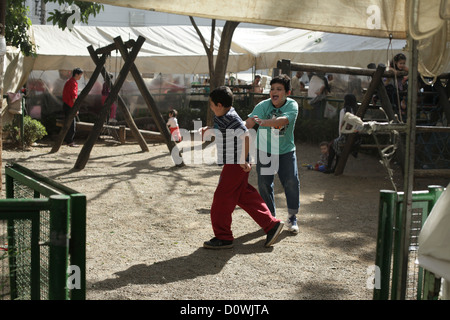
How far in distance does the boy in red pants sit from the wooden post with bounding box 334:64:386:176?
457 centimetres

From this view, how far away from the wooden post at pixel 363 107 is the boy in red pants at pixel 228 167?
457 cm

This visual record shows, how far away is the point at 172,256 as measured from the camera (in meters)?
5.26

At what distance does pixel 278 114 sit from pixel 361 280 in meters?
1.87

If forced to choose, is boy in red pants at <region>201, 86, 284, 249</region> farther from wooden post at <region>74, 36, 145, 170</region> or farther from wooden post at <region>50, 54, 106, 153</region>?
wooden post at <region>50, 54, 106, 153</region>

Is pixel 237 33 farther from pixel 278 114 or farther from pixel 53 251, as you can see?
pixel 53 251

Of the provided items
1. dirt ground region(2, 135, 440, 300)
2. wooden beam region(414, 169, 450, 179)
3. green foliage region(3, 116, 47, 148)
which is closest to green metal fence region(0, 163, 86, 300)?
dirt ground region(2, 135, 440, 300)

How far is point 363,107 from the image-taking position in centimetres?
955

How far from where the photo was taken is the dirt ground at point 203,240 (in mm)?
4430

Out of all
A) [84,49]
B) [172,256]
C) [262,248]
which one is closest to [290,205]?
[262,248]

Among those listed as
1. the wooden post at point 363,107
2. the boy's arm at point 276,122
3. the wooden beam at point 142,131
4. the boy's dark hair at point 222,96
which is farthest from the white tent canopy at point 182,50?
the boy's dark hair at point 222,96

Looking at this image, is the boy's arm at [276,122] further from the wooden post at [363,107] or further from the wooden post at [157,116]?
the wooden post at [157,116]

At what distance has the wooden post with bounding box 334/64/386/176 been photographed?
935 centimetres

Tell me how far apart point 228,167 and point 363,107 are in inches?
190
